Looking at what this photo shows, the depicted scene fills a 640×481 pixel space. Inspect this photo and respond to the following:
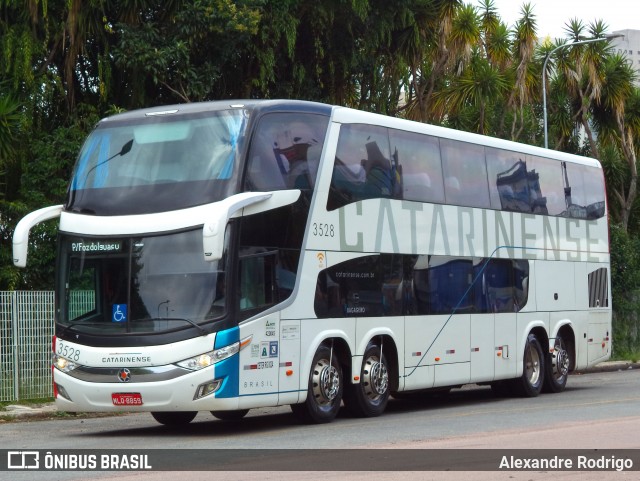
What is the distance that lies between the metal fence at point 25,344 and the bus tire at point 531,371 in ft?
26.2

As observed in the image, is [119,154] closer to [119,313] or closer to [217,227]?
[119,313]

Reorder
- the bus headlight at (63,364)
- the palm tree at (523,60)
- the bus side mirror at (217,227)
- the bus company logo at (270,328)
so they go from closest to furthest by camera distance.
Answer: the bus side mirror at (217,227) → the bus headlight at (63,364) → the bus company logo at (270,328) → the palm tree at (523,60)

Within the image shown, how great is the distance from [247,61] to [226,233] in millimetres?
12386

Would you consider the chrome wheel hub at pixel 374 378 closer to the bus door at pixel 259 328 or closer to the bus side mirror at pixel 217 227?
the bus door at pixel 259 328

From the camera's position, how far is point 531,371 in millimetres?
22031

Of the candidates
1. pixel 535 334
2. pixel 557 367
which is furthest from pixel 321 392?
pixel 557 367

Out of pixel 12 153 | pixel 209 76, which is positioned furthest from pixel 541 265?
pixel 12 153

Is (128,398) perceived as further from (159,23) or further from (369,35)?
(369,35)

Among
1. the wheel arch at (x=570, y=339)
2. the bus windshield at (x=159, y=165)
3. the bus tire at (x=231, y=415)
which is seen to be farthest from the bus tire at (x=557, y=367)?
the bus windshield at (x=159, y=165)

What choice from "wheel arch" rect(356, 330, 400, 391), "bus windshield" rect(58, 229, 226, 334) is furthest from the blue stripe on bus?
"wheel arch" rect(356, 330, 400, 391)

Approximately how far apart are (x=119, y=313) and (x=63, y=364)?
1.02 metres

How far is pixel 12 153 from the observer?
73.9 ft

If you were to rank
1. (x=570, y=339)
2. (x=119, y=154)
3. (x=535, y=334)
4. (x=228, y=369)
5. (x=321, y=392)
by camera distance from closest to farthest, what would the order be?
(x=228, y=369) < (x=119, y=154) < (x=321, y=392) < (x=535, y=334) < (x=570, y=339)

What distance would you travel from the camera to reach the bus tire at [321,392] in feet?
52.8
